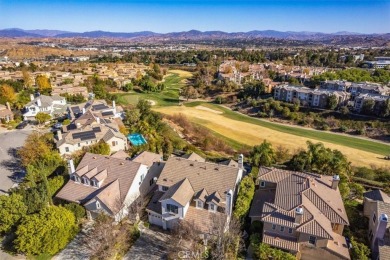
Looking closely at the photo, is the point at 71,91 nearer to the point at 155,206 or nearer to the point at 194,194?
the point at 155,206

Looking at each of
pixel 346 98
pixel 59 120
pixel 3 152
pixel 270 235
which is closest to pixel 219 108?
pixel 346 98

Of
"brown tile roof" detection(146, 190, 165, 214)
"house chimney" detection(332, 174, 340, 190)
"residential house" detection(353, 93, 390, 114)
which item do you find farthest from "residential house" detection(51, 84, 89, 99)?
"residential house" detection(353, 93, 390, 114)

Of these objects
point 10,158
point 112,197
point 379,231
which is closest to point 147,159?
point 112,197

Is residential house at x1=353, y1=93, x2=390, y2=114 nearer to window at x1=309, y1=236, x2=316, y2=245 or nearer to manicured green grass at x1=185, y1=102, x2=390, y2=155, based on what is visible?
manicured green grass at x1=185, y1=102, x2=390, y2=155

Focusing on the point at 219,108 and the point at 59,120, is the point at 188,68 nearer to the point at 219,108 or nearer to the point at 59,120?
the point at 219,108

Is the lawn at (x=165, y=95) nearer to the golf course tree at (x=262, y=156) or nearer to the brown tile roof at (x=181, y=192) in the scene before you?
the golf course tree at (x=262, y=156)

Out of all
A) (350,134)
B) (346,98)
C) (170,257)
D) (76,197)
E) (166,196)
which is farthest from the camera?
(346,98)
